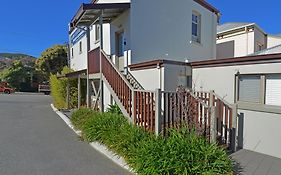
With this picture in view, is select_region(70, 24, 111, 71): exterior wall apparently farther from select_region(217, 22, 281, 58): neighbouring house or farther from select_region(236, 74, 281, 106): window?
select_region(217, 22, 281, 58): neighbouring house

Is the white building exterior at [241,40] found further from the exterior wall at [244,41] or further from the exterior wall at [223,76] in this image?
the exterior wall at [223,76]

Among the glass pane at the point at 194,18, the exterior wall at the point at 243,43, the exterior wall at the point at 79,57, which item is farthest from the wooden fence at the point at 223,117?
the exterior wall at the point at 79,57

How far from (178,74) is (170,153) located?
14.3 feet

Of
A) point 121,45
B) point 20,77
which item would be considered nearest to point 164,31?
point 121,45

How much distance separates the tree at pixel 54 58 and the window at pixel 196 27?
2709 centimetres

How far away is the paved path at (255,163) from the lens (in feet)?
16.9

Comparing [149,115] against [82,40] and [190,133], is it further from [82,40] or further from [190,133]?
[82,40]

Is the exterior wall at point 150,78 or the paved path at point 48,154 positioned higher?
the exterior wall at point 150,78

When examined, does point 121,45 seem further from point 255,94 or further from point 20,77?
point 20,77

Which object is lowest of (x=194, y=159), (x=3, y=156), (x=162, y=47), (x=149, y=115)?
(x=3, y=156)

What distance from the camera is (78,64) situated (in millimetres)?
19469

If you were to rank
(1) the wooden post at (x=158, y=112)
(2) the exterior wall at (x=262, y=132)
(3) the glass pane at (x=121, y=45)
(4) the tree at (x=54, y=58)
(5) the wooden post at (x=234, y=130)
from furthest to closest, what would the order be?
(4) the tree at (x=54, y=58) → (3) the glass pane at (x=121, y=45) → (5) the wooden post at (x=234, y=130) → (2) the exterior wall at (x=262, y=132) → (1) the wooden post at (x=158, y=112)

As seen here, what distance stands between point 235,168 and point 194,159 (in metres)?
1.26

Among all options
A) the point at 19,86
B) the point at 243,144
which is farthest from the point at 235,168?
the point at 19,86
